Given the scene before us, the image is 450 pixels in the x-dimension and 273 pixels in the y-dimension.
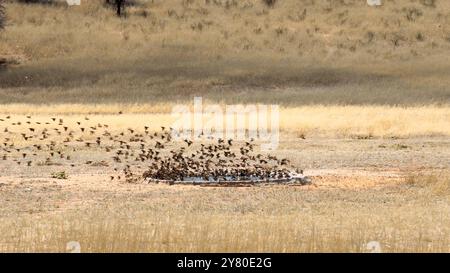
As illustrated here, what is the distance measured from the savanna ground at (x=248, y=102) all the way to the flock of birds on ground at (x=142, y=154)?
97 cm

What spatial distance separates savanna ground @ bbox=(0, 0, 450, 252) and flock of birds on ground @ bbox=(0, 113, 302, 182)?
97cm

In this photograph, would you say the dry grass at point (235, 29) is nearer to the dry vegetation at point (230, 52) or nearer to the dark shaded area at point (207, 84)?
the dry vegetation at point (230, 52)

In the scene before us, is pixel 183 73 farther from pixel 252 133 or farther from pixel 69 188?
pixel 69 188

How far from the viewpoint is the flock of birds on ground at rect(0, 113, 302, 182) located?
27.3 metres

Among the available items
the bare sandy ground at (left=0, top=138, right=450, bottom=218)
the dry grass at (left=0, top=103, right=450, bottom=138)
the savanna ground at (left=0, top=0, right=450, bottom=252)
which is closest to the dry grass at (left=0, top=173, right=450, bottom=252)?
the savanna ground at (left=0, top=0, right=450, bottom=252)

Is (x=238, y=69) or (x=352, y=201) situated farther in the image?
(x=238, y=69)

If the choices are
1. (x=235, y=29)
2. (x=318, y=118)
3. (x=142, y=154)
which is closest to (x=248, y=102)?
(x=318, y=118)

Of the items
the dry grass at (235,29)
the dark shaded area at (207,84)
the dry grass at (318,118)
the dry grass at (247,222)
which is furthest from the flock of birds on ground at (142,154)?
the dry grass at (235,29)

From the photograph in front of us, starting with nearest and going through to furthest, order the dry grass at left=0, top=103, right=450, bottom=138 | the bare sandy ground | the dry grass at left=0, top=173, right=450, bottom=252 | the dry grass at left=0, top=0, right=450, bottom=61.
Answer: the dry grass at left=0, top=173, right=450, bottom=252 < the bare sandy ground < the dry grass at left=0, top=103, right=450, bottom=138 < the dry grass at left=0, top=0, right=450, bottom=61

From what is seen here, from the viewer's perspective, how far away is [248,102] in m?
63.6

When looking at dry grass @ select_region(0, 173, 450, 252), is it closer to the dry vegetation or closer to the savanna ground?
the savanna ground
